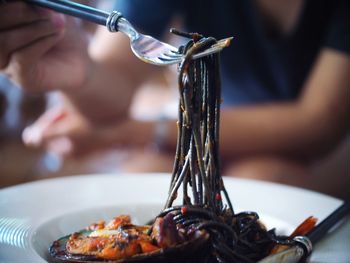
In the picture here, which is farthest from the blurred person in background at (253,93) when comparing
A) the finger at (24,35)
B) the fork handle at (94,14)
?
the fork handle at (94,14)

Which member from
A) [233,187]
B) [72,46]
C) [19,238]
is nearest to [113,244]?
[19,238]

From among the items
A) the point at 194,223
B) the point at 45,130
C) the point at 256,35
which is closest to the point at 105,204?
the point at 194,223

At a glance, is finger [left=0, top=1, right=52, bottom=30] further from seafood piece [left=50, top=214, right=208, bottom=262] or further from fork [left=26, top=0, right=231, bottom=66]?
seafood piece [left=50, top=214, right=208, bottom=262]

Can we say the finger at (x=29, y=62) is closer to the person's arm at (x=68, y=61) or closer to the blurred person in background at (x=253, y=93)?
the person's arm at (x=68, y=61)

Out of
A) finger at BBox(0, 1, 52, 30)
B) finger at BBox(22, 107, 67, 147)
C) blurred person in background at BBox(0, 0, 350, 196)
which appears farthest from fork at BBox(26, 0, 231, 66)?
finger at BBox(22, 107, 67, 147)

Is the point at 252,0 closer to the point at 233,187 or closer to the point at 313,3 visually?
the point at 313,3

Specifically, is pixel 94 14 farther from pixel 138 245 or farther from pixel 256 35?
pixel 256 35

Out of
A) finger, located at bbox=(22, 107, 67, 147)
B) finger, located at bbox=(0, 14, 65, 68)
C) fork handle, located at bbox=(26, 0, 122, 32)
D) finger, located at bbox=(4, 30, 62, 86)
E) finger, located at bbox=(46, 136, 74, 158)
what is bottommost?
finger, located at bbox=(46, 136, 74, 158)
